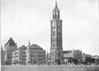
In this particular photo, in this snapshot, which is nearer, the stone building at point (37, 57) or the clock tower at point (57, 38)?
the clock tower at point (57, 38)

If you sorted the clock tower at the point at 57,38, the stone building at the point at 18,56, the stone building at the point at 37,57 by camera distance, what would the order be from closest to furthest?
the clock tower at the point at 57,38
the stone building at the point at 18,56
the stone building at the point at 37,57

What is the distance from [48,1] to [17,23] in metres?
0.94

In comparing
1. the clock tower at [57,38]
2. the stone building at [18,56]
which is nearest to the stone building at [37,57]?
the stone building at [18,56]

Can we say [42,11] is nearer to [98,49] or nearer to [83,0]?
[83,0]

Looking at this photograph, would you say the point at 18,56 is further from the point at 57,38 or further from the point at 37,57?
the point at 57,38

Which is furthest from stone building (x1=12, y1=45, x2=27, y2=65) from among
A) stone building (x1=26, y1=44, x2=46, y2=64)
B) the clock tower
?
the clock tower

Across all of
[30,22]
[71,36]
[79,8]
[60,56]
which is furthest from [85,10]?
[60,56]

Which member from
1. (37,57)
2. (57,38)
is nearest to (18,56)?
(37,57)

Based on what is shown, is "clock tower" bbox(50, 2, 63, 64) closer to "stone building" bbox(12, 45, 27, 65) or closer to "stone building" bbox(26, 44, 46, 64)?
"stone building" bbox(26, 44, 46, 64)

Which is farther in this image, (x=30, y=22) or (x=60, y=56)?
(x=60, y=56)

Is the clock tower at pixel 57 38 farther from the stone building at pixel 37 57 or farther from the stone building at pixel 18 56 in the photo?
the stone building at pixel 18 56

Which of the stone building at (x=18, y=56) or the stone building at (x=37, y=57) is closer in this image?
the stone building at (x=18, y=56)

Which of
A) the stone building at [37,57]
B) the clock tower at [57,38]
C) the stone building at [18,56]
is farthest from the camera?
the stone building at [37,57]

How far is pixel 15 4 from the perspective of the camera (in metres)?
6.86
